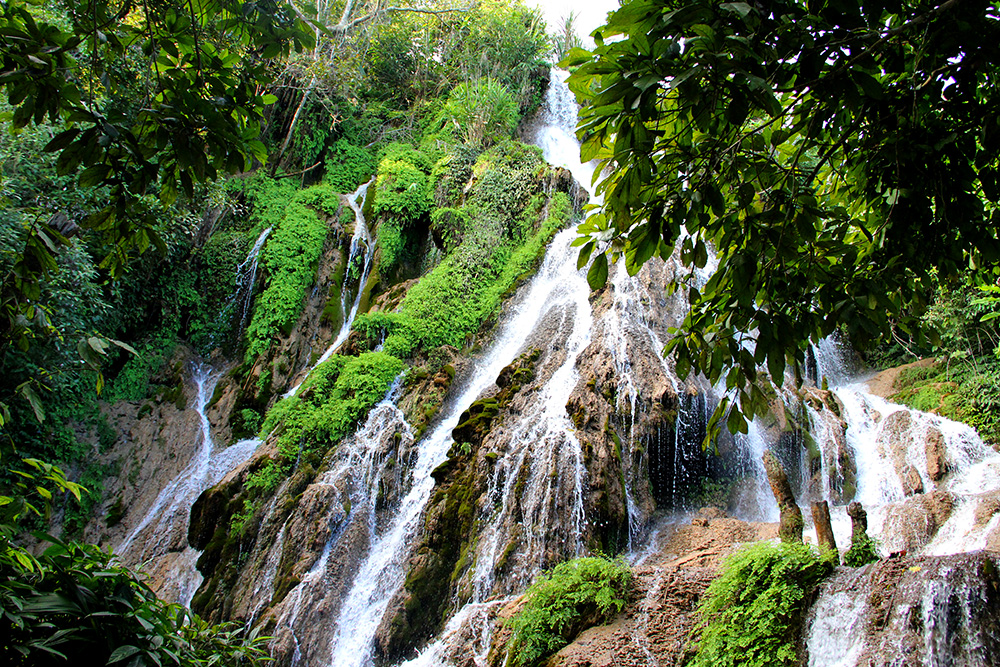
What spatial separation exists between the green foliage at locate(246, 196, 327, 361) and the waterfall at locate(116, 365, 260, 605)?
1.95m

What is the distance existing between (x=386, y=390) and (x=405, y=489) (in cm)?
212

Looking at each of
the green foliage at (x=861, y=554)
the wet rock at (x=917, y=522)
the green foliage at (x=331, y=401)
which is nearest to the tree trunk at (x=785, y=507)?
the green foliage at (x=861, y=554)

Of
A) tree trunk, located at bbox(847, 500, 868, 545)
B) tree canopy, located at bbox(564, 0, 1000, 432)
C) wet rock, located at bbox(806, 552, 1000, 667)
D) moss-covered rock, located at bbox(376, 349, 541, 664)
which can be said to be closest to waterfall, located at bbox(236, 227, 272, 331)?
moss-covered rock, located at bbox(376, 349, 541, 664)

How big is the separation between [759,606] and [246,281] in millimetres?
12956

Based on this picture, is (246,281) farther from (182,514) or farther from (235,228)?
(182,514)

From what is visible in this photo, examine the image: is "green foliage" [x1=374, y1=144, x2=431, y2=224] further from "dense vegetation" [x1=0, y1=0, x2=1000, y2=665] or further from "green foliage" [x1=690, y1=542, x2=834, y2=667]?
"green foliage" [x1=690, y1=542, x2=834, y2=667]

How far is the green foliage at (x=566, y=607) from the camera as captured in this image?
17.0ft

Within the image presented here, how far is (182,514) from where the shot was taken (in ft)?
33.3

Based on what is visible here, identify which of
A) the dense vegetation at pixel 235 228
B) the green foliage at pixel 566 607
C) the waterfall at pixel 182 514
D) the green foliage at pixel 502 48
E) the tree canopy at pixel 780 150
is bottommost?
the green foliage at pixel 566 607

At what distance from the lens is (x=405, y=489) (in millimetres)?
8578

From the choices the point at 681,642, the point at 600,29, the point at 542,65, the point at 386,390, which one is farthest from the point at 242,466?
the point at 542,65

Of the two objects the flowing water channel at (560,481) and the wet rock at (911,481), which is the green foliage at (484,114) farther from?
the wet rock at (911,481)

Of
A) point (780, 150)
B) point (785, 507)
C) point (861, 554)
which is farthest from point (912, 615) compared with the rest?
point (780, 150)

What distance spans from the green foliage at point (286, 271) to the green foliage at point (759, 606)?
1065cm
